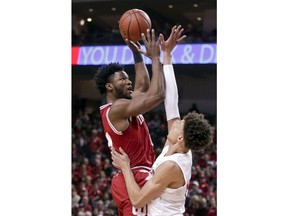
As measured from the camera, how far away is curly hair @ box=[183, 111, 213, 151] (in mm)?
3623

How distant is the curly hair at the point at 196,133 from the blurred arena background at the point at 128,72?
7506mm

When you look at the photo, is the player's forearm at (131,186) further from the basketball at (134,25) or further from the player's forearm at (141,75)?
the basketball at (134,25)

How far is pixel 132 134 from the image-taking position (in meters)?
4.09

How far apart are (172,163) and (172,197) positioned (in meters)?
0.24

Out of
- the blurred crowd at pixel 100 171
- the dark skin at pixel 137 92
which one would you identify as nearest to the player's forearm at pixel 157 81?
the dark skin at pixel 137 92

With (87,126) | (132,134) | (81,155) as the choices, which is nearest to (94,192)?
(81,155)

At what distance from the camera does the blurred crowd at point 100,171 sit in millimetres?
10219

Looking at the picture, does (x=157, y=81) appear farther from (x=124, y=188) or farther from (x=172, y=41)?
(x=124, y=188)

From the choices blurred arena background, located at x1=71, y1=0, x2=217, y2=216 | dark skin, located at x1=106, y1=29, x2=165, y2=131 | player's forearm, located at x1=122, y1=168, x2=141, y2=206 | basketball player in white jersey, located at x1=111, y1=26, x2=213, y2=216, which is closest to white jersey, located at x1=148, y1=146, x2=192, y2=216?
basketball player in white jersey, located at x1=111, y1=26, x2=213, y2=216

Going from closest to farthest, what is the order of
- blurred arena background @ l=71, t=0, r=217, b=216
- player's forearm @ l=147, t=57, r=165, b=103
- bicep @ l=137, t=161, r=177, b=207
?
bicep @ l=137, t=161, r=177, b=207 < player's forearm @ l=147, t=57, r=165, b=103 < blurred arena background @ l=71, t=0, r=217, b=216

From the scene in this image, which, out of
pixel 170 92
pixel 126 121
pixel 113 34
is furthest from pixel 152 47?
pixel 113 34

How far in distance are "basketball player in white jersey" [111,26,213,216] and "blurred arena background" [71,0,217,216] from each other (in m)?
7.34

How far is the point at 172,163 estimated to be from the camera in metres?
3.63

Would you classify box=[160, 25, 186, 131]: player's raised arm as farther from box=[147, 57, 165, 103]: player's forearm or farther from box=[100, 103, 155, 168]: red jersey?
box=[100, 103, 155, 168]: red jersey
